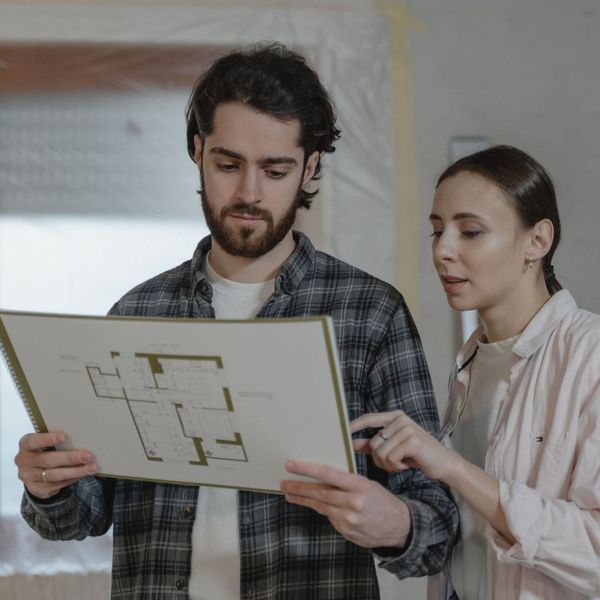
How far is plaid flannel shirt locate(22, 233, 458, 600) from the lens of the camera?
131 centimetres

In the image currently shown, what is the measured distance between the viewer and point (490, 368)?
1.40 meters

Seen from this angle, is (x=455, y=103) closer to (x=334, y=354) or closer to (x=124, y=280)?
(x=124, y=280)

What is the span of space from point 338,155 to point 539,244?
1.23 metres

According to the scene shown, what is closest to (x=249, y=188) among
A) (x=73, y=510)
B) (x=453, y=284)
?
(x=453, y=284)

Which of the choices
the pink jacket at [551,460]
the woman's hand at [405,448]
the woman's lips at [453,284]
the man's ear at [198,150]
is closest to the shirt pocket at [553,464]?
the pink jacket at [551,460]

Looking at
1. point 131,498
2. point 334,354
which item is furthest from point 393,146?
point 334,354

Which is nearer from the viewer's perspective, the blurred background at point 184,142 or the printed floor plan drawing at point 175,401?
the printed floor plan drawing at point 175,401

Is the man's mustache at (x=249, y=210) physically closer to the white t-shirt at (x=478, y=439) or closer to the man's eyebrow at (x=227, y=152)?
the man's eyebrow at (x=227, y=152)

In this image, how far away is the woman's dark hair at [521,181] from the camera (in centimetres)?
136

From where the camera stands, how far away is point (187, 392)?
1158mm

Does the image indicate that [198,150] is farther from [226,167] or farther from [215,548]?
[215,548]

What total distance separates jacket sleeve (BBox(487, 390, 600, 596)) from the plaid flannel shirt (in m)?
0.12

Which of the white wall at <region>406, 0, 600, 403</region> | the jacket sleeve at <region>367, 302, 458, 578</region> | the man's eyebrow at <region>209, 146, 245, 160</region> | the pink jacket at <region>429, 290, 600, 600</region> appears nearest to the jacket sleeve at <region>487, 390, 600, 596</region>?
the pink jacket at <region>429, 290, 600, 600</region>

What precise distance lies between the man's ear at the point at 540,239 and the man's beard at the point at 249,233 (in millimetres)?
362
